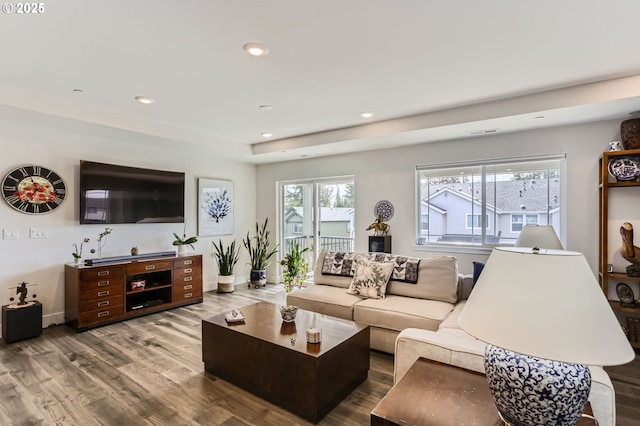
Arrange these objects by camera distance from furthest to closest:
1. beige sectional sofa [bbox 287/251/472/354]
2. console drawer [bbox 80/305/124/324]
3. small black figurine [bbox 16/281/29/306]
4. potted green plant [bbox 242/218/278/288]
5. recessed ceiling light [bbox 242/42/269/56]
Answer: potted green plant [bbox 242/218/278/288] < console drawer [bbox 80/305/124/324] < small black figurine [bbox 16/281/29/306] < beige sectional sofa [bbox 287/251/472/354] < recessed ceiling light [bbox 242/42/269/56]

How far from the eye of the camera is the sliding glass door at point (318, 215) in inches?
231

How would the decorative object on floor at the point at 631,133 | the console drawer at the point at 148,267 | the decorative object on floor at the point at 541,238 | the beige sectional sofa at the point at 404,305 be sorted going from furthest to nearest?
the console drawer at the point at 148,267 < the decorative object on floor at the point at 631,133 < the decorative object on floor at the point at 541,238 < the beige sectional sofa at the point at 404,305

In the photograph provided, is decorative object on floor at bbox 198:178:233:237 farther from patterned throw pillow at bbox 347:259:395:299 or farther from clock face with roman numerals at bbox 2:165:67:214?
patterned throw pillow at bbox 347:259:395:299

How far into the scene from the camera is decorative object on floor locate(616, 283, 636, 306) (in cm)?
336

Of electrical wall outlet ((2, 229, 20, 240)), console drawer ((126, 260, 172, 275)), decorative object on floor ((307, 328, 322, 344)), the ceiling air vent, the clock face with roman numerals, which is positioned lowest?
decorative object on floor ((307, 328, 322, 344))

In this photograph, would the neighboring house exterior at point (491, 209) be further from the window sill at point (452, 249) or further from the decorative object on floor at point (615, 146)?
the decorative object on floor at point (615, 146)

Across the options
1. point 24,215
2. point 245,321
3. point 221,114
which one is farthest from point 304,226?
point 24,215

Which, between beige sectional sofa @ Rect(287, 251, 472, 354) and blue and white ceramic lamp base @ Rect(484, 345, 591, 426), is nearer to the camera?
blue and white ceramic lamp base @ Rect(484, 345, 591, 426)

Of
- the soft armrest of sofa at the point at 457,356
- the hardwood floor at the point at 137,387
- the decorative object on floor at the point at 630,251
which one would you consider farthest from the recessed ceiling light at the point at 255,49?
the decorative object on floor at the point at 630,251

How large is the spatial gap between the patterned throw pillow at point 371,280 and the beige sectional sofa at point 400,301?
0.08 metres

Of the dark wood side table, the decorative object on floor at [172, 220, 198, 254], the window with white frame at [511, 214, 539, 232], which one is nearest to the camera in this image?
the dark wood side table

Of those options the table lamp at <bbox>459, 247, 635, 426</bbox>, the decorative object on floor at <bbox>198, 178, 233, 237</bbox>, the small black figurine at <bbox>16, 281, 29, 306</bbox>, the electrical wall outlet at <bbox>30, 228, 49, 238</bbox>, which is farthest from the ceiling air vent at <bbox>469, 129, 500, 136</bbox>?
the small black figurine at <bbox>16, 281, 29, 306</bbox>

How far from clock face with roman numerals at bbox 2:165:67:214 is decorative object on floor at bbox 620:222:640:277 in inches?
259

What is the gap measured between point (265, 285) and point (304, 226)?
55.3 inches
